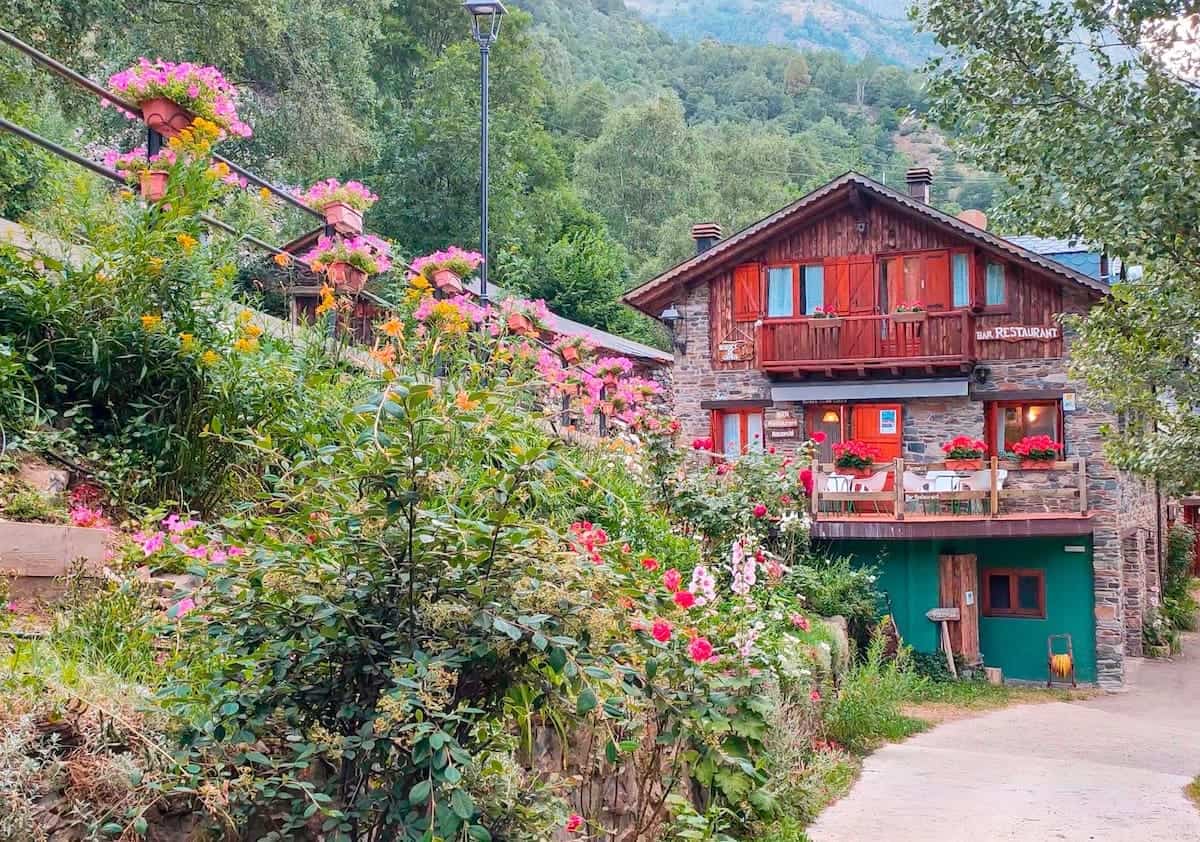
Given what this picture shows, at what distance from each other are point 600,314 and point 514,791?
30.8m

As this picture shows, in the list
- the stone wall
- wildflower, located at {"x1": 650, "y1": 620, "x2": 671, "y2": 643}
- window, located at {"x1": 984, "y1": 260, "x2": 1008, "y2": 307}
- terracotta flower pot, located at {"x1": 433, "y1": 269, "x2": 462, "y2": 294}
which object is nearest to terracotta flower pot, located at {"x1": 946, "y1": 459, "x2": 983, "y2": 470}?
the stone wall

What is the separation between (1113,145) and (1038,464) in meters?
9.40

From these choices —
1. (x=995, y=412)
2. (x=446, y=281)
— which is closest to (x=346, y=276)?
(x=446, y=281)

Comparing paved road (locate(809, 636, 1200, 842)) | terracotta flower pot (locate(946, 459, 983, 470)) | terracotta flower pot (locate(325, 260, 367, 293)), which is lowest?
paved road (locate(809, 636, 1200, 842))

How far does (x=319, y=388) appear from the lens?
5.08m

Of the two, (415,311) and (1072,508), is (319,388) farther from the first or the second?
(1072,508)

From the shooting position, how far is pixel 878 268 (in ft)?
64.0

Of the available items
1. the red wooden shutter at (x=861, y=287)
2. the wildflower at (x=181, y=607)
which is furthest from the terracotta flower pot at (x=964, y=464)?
the wildflower at (x=181, y=607)

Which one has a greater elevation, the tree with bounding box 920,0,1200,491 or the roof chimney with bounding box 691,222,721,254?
the roof chimney with bounding box 691,222,721,254

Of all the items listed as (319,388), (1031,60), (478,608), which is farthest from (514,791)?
(1031,60)

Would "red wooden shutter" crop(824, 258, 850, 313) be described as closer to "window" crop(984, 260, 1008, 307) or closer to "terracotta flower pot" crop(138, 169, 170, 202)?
"window" crop(984, 260, 1008, 307)

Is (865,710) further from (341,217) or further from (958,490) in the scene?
(958,490)

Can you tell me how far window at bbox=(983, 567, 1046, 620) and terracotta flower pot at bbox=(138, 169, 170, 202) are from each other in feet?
52.6

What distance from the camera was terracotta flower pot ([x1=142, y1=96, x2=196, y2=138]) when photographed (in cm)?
582
